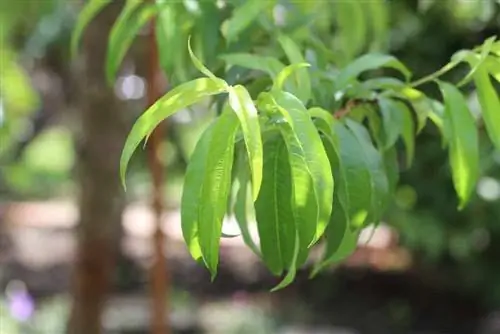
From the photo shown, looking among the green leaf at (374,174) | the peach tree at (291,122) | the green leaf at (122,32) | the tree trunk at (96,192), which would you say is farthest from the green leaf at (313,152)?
the tree trunk at (96,192)

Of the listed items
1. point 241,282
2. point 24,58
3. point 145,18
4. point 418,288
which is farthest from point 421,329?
point 145,18

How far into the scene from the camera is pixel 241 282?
3.06 m

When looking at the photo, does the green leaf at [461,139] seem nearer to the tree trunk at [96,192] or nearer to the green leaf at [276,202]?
the green leaf at [276,202]

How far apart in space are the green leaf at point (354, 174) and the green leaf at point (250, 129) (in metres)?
0.13

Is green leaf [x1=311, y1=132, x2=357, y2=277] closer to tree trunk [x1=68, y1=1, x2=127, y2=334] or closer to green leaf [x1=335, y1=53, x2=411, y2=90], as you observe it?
green leaf [x1=335, y1=53, x2=411, y2=90]

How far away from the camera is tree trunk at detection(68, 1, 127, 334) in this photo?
131 centimetres

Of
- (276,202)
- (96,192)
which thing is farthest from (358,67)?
(96,192)

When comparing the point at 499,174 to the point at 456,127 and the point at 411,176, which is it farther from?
the point at 456,127

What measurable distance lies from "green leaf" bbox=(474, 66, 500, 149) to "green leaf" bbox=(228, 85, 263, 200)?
201 millimetres

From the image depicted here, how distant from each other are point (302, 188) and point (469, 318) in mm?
2334

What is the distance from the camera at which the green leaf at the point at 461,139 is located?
1.93 ft

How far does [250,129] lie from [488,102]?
0.21m

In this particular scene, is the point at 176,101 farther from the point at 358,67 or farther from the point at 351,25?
the point at 351,25

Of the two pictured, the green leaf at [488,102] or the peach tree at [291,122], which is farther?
the green leaf at [488,102]
